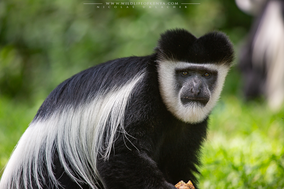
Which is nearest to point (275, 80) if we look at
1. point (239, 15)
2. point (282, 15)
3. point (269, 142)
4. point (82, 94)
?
point (282, 15)

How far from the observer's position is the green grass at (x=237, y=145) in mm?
2484

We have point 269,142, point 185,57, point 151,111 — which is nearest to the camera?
point 151,111

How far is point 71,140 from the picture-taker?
6.76ft

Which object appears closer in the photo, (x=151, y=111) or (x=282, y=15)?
(x=151, y=111)

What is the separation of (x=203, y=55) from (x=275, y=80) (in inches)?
180

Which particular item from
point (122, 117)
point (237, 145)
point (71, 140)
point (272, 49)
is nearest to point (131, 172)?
point (122, 117)

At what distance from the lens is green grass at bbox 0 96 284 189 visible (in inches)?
97.8

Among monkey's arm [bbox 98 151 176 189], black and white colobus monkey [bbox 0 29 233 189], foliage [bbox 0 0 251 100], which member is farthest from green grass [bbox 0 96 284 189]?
foliage [bbox 0 0 251 100]

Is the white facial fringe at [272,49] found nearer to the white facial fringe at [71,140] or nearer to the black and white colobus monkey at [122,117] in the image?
the black and white colobus monkey at [122,117]

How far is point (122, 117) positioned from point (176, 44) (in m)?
0.61

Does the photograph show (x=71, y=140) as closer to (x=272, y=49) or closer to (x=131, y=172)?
(x=131, y=172)

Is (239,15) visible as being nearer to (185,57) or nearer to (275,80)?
(275,80)

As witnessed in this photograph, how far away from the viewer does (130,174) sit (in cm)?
189

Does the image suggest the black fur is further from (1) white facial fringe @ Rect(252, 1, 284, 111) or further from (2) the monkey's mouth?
(1) white facial fringe @ Rect(252, 1, 284, 111)
